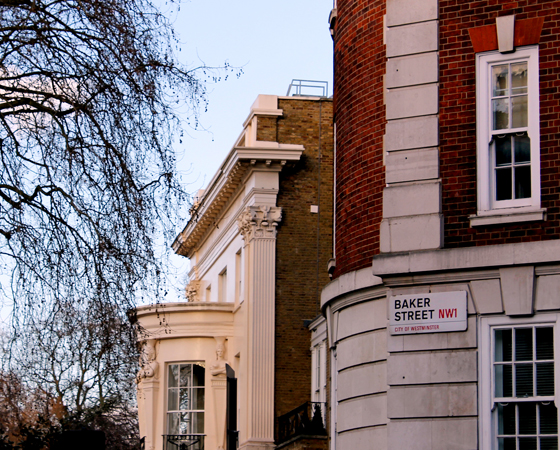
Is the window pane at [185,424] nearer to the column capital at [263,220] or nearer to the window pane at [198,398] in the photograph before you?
the window pane at [198,398]

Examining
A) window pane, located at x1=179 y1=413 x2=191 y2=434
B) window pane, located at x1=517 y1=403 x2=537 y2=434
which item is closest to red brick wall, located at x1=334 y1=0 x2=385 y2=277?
window pane, located at x1=517 y1=403 x2=537 y2=434

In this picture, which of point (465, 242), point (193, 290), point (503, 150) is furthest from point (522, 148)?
point (193, 290)

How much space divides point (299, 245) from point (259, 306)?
7.61 feet

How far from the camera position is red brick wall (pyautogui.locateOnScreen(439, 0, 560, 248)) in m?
13.3

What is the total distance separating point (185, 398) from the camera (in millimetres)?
35312

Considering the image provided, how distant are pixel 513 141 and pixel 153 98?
4762 millimetres

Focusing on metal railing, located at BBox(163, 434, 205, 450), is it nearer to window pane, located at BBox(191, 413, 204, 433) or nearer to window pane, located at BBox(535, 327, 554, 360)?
window pane, located at BBox(191, 413, 204, 433)

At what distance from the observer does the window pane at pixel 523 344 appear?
513 inches

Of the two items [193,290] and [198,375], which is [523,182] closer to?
[198,375]

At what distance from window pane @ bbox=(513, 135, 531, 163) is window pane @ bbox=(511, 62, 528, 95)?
624 millimetres

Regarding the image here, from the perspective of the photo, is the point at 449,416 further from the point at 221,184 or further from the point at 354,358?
the point at 221,184

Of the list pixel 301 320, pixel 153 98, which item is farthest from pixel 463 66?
pixel 301 320

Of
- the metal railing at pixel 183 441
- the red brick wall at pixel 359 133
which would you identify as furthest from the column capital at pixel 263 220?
the red brick wall at pixel 359 133

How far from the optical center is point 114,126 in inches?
492
